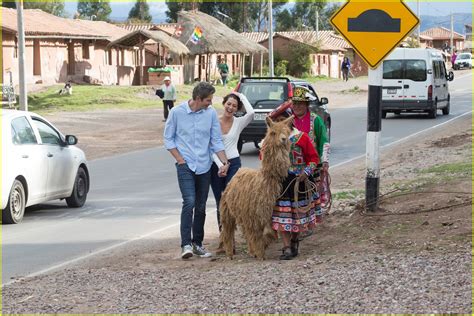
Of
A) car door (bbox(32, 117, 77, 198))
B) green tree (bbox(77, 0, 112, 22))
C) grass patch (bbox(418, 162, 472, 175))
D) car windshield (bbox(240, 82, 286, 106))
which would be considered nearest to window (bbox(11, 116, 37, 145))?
car door (bbox(32, 117, 77, 198))

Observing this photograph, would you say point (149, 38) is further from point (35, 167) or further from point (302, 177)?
point (302, 177)

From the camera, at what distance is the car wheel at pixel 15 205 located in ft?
40.2

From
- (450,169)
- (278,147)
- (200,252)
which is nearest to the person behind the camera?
(278,147)

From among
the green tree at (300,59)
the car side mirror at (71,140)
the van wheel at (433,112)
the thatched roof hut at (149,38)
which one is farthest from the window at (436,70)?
the green tree at (300,59)

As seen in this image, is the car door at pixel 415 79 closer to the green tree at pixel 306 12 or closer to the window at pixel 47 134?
the window at pixel 47 134

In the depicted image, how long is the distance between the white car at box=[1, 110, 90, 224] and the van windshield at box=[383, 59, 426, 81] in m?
18.8

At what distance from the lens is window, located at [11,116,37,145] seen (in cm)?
1284

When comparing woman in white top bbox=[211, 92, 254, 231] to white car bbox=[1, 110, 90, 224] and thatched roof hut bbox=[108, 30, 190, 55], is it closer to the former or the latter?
white car bbox=[1, 110, 90, 224]

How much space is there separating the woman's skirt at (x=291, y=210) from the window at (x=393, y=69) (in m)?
23.2

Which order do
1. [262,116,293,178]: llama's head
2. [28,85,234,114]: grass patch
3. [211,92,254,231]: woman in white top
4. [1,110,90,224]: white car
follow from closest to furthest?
1. [262,116,293,178]: llama's head
2. [211,92,254,231]: woman in white top
3. [1,110,90,224]: white car
4. [28,85,234,114]: grass patch

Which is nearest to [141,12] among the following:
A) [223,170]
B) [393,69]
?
[393,69]

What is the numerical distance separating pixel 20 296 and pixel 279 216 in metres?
2.51

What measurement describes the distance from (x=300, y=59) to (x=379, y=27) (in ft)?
221

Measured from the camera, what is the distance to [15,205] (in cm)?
1249
